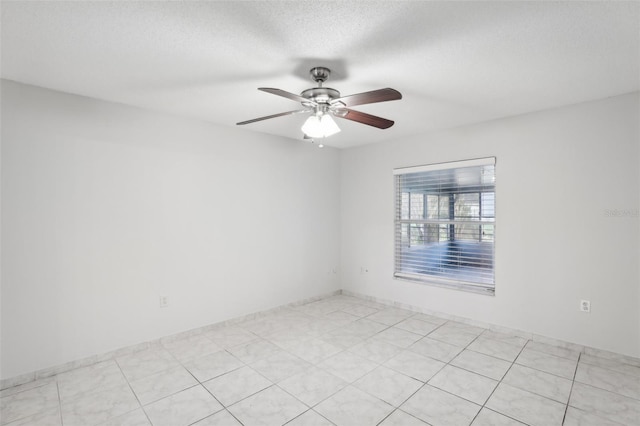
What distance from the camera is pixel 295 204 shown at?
454 cm

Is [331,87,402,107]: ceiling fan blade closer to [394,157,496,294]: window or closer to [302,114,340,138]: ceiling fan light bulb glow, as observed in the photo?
[302,114,340,138]: ceiling fan light bulb glow

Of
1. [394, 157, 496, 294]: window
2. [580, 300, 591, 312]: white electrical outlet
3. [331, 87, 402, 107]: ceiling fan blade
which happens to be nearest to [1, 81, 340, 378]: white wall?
[394, 157, 496, 294]: window

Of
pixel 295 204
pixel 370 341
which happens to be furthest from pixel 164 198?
pixel 370 341

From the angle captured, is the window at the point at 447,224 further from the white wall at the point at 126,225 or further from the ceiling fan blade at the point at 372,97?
the ceiling fan blade at the point at 372,97

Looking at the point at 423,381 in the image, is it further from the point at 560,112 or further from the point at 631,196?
the point at 560,112

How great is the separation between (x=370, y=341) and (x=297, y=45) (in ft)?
9.10

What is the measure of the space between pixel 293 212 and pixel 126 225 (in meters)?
2.07

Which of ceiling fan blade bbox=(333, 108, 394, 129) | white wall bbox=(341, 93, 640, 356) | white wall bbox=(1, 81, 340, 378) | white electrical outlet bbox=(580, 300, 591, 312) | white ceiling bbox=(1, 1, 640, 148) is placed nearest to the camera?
white ceiling bbox=(1, 1, 640, 148)

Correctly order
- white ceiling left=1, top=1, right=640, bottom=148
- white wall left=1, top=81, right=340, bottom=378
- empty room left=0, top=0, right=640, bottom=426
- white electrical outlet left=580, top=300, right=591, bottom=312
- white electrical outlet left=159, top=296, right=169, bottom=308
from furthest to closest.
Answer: white electrical outlet left=159, top=296, right=169, bottom=308 < white electrical outlet left=580, top=300, right=591, bottom=312 < white wall left=1, top=81, right=340, bottom=378 < empty room left=0, top=0, right=640, bottom=426 < white ceiling left=1, top=1, right=640, bottom=148

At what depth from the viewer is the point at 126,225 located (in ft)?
9.96

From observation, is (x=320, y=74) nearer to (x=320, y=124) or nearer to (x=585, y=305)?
(x=320, y=124)

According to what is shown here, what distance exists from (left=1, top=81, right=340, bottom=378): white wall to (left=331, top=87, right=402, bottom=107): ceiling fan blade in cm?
201

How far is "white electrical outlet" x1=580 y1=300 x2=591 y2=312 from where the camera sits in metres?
3.00

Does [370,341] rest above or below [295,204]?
below
